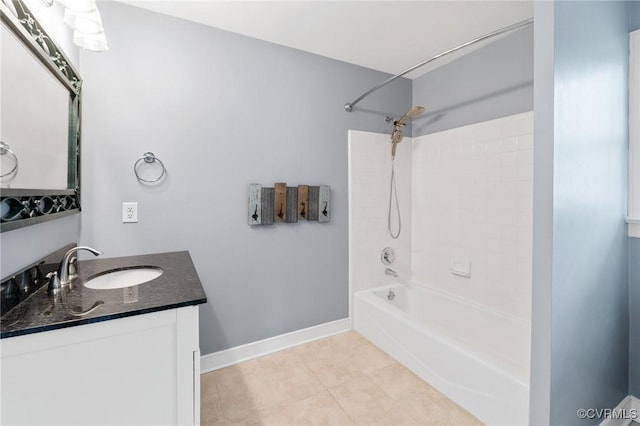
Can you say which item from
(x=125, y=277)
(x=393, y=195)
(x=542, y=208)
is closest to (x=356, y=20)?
(x=393, y=195)

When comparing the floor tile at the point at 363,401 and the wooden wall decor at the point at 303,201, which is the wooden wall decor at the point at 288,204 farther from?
the floor tile at the point at 363,401

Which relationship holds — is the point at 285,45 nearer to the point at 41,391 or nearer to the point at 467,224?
the point at 467,224

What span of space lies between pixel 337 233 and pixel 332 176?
1.68 ft

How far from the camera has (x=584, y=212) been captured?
4.34 ft

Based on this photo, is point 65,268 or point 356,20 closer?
point 65,268

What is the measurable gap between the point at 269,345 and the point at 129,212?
4.64ft

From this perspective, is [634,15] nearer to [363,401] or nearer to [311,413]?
[363,401]

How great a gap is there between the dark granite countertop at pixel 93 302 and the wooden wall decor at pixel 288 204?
870 mm

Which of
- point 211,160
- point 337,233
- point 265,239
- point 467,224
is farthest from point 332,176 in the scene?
point 467,224

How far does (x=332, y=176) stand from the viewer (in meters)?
2.49

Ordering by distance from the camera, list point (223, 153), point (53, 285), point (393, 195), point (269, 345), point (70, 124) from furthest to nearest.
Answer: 1. point (393, 195)
2. point (269, 345)
3. point (223, 153)
4. point (70, 124)
5. point (53, 285)

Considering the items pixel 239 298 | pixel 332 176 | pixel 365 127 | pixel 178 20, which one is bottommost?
pixel 239 298

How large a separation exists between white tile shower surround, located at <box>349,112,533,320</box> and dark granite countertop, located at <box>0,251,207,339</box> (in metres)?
1.69

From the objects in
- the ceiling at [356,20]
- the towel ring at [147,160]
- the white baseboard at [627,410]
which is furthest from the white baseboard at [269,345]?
the ceiling at [356,20]
